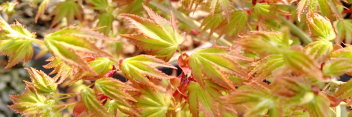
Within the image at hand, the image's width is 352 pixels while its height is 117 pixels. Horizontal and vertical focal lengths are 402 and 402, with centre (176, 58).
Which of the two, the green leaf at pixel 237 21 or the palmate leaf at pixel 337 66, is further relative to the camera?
the green leaf at pixel 237 21

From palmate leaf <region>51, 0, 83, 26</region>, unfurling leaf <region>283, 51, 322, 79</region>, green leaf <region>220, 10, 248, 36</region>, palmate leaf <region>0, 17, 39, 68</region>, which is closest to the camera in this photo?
unfurling leaf <region>283, 51, 322, 79</region>

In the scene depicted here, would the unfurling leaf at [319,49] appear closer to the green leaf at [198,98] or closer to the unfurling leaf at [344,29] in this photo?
the green leaf at [198,98]

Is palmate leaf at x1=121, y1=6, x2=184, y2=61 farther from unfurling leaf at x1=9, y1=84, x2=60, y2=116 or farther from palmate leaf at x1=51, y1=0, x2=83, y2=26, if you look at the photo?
palmate leaf at x1=51, y1=0, x2=83, y2=26

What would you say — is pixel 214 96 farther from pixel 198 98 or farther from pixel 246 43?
pixel 246 43

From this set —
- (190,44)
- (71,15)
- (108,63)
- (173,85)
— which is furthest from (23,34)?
(190,44)

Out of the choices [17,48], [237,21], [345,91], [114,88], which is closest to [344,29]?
[237,21]

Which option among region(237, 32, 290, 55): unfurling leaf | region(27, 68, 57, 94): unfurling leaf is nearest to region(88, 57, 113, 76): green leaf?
region(27, 68, 57, 94): unfurling leaf

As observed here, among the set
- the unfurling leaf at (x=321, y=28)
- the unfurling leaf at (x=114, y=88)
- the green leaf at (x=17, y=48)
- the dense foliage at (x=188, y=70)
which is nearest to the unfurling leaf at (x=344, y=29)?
the dense foliage at (x=188, y=70)
